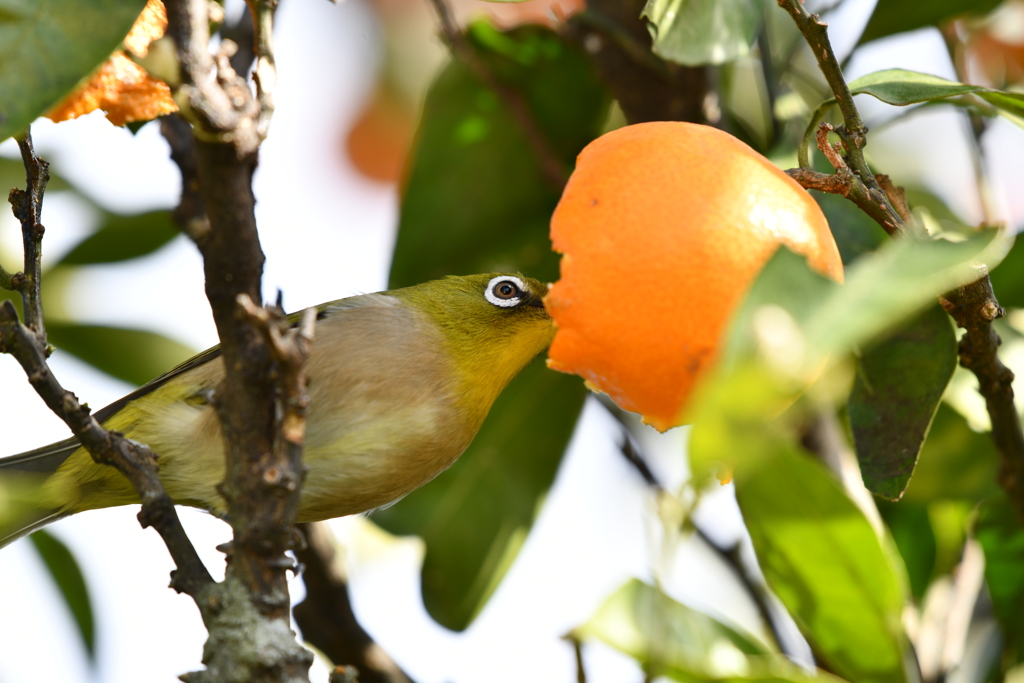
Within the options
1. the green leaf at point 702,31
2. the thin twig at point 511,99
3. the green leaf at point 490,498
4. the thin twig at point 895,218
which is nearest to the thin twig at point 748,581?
the green leaf at point 490,498

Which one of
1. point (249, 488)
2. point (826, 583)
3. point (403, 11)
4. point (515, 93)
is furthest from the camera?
point (403, 11)

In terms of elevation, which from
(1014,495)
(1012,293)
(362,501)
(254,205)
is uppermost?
(254,205)

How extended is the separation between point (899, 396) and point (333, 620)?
1623mm

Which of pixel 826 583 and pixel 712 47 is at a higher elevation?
pixel 712 47

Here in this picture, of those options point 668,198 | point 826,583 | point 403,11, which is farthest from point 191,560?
point 403,11

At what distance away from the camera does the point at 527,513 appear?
279 centimetres

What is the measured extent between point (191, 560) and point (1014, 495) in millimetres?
1671

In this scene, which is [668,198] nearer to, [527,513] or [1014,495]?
[1014,495]

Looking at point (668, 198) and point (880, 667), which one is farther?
point (880, 667)

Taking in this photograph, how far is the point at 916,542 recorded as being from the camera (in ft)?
8.29

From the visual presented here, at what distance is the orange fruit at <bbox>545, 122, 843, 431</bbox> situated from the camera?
1199mm

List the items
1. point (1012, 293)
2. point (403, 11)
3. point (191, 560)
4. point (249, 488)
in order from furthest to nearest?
1. point (403, 11)
2. point (1012, 293)
3. point (191, 560)
4. point (249, 488)

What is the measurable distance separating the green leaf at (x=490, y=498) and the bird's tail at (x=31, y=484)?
3.05ft

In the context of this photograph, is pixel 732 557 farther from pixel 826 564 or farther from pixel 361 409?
pixel 361 409
